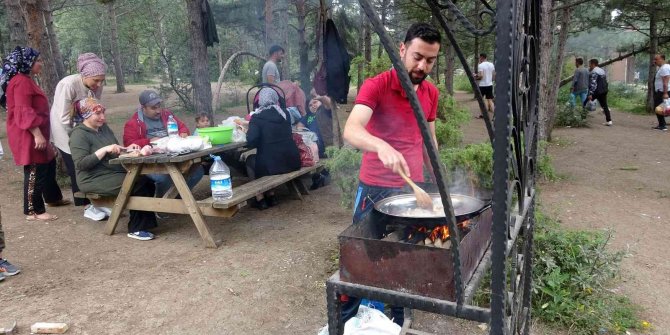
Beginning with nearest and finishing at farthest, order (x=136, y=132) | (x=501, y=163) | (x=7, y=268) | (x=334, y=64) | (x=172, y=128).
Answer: (x=501, y=163), (x=7, y=268), (x=136, y=132), (x=172, y=128), (x=334, y=64)

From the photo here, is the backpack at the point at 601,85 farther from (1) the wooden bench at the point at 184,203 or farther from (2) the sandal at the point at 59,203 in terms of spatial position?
(2) the sandal at the point at 59,203

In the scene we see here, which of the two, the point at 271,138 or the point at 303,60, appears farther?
the point at 303,60

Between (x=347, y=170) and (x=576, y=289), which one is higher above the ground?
(x=347, y=170)

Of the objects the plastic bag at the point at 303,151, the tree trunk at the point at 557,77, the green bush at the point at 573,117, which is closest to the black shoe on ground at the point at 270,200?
the plastic bag at the point at 303,151

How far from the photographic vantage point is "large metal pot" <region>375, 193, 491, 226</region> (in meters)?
2.04

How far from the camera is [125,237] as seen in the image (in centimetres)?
486

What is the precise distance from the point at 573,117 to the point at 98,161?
36.7 ft

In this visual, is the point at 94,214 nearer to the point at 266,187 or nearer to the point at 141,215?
the point at 141,215

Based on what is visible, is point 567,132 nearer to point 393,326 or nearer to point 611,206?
point 611,206

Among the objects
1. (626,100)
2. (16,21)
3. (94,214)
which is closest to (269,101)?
(94,214)

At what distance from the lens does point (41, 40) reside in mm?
6637

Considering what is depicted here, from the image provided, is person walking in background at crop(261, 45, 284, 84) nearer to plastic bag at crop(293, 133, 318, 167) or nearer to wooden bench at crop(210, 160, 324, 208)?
plastic bag at crop(293, 133, 318, 167)

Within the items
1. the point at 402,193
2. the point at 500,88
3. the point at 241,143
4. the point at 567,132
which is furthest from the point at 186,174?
the point at 567,132

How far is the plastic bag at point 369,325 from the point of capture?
2.55 meters
